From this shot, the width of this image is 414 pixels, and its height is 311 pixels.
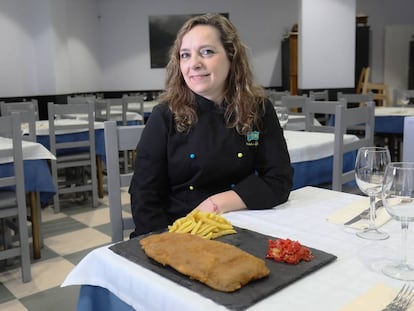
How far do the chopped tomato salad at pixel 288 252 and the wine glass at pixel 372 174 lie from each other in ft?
0.72

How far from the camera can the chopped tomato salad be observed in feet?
2.84

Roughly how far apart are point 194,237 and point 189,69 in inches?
26.2

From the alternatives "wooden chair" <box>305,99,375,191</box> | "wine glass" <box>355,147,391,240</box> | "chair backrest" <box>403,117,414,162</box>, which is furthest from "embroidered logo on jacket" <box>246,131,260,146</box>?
"wooden chair" <box>305,99,375,191</box>

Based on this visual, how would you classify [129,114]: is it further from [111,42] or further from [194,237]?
[194,237]

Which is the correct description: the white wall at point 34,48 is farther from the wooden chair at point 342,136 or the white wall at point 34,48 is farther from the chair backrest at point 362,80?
the wooden chair at point 342,136

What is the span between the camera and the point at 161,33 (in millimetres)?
9047

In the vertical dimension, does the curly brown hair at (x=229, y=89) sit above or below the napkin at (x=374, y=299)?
above

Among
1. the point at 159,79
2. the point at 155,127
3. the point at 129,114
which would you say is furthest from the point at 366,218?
the point at 159,79

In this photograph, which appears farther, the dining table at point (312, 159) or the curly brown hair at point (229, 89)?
the dining table at point (312, 159)

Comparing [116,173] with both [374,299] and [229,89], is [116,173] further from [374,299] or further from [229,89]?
[374,299]

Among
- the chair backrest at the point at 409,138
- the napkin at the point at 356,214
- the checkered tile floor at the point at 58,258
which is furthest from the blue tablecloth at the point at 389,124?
the napkin at the point at 356,214

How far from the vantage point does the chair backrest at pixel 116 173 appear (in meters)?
1.43

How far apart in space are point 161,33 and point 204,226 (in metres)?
8.48

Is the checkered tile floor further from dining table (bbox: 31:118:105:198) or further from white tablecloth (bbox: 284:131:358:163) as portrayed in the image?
white tablecloth (bbox: 284:131:358:163)
